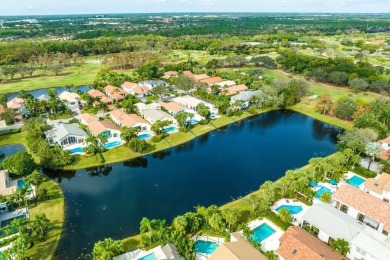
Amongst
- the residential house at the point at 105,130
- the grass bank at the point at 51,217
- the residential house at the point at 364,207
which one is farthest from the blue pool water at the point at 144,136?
the residential house at the point at 364,207

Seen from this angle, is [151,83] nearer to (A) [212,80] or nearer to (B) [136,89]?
(B) [136,89]

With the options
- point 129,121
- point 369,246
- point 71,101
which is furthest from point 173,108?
point 369,246

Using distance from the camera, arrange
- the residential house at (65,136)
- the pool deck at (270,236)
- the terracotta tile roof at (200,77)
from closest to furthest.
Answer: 1. the pool deck at (270,236)
2. the residential house at (65,136)
3. the terracotta tile roof at (200,77)

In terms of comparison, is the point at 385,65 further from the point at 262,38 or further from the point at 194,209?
the point at 194,209

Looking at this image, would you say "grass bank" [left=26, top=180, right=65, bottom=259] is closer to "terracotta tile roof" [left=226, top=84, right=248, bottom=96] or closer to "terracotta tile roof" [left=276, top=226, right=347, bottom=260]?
"terracotta tile roof" [left=276, top=226, right=347, bottom=260]

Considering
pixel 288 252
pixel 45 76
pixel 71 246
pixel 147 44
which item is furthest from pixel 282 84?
pixel 147 44

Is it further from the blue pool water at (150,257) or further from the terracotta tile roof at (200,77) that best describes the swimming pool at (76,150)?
the terracotta tile roof at (200,77)

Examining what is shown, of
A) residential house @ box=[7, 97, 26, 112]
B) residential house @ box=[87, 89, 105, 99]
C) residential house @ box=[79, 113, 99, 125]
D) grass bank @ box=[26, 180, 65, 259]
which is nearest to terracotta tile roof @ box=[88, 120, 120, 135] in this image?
residential house @ box=[79, 113, 99, 125]
